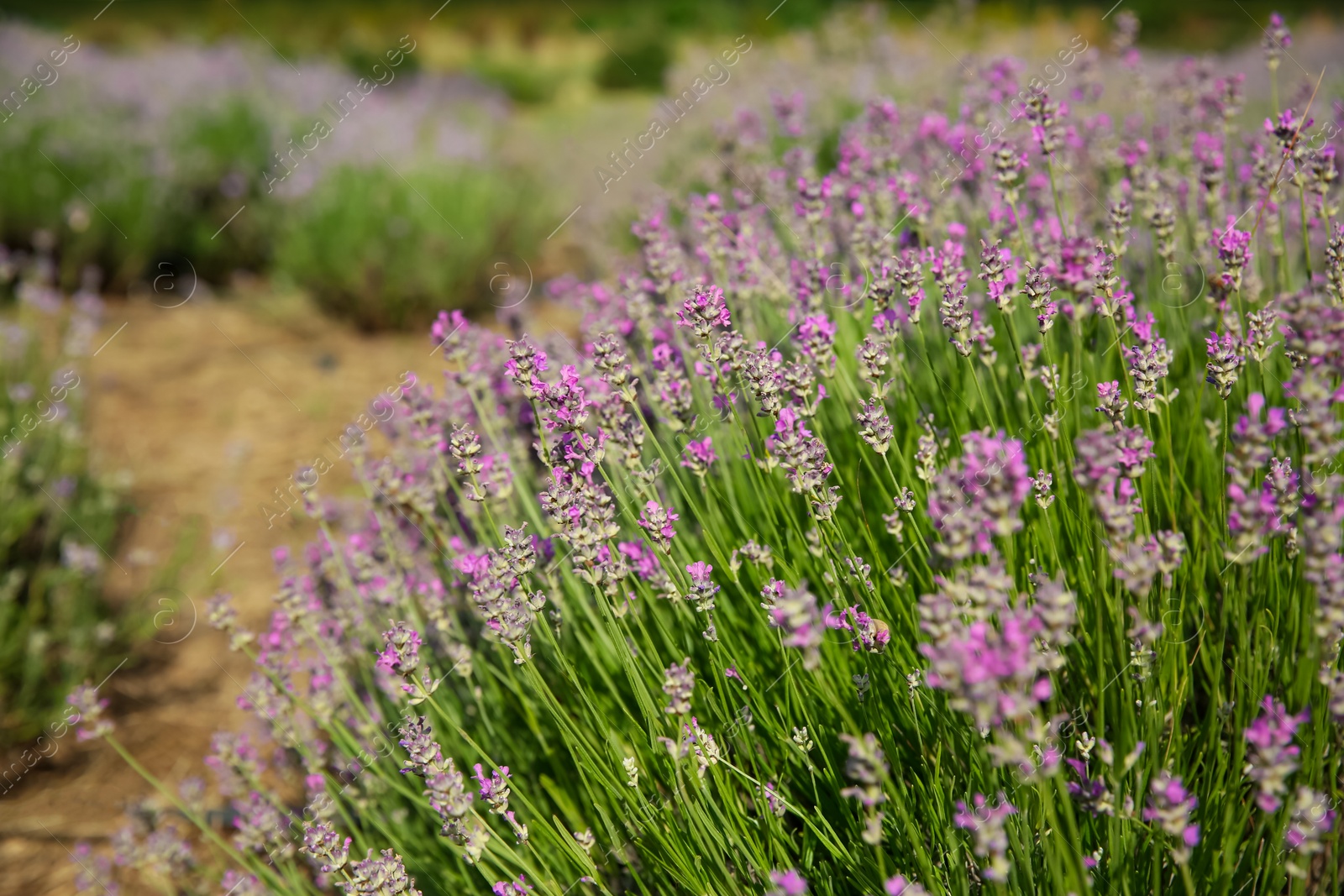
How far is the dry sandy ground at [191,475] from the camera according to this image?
295 cm

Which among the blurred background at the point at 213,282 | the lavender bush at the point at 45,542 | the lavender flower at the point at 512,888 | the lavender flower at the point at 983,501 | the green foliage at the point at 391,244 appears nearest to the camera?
the lavender flower at the point at 983,501

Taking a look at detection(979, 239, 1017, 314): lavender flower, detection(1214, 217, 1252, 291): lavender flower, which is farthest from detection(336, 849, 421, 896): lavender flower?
detection(1214, 217, 1252, 291): lavender flower

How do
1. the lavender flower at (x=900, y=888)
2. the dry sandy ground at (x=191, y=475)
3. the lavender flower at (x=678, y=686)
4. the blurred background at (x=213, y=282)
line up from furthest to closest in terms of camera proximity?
1. the blurred background at (x=213, y=282)
2. the dry sandy ground at (x=191, y=475)
3. the lavender flower at (x=678, y=686)
4. the lavender flower at (x=900, y=888)

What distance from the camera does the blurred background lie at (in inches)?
128

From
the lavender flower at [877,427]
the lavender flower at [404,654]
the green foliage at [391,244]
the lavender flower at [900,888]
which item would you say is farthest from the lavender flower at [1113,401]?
the green foliage at [391,244]

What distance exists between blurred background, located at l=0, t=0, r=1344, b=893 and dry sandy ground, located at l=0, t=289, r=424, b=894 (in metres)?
0.01

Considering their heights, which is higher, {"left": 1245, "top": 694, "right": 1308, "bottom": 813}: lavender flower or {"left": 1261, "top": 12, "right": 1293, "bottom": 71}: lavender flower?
{"left": 1261, "top": 12, "right": 1293, "bottom": 71}: lavender flower

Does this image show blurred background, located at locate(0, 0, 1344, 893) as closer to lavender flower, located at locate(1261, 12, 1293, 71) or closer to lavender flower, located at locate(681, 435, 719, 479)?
lavender flower, located at locate(1261, 12, 1293, 71)

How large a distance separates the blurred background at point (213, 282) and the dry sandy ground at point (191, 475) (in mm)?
14

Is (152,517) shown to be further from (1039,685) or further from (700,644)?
(1039,685)

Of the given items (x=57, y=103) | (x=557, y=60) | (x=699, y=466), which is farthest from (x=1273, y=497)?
(x=557, y=60)

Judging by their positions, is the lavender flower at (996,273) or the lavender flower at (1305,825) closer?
the lavender flower at (1305,825)

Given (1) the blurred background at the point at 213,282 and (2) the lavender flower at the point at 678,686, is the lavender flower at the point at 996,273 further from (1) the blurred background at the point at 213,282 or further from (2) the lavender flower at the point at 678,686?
(1) the blurred background at the point at 213,282

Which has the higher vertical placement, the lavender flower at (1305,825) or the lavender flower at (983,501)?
the lavender flower at (983,501)
